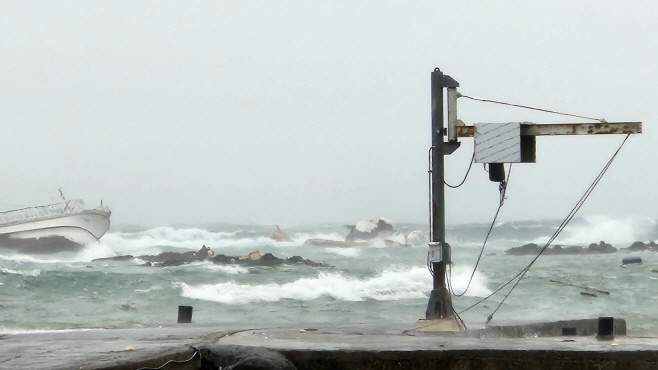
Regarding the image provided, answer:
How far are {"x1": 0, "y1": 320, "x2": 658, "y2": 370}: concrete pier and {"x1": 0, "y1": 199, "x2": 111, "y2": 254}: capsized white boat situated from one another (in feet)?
152

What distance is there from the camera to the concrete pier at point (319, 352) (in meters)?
6.43

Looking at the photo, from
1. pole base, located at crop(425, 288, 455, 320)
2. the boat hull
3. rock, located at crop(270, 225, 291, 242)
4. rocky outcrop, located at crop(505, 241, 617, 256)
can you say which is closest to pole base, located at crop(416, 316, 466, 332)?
pole base, located at crop(425, 288, 455, 320)

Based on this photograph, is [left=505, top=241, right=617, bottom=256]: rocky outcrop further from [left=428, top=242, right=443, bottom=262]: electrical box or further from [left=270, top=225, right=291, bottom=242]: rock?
[left=428, top=242, right=443, bottom=262]: electrical box

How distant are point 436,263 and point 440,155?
5.07 ft

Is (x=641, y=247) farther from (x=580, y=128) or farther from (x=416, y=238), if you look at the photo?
(x=580, y=128)

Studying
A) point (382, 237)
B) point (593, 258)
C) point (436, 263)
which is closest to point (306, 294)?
point (436, 263)

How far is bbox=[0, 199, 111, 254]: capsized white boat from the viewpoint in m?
53.4

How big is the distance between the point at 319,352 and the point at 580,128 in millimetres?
5836

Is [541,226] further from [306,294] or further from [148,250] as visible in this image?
[306,294]

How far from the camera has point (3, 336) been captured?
9.02 meters

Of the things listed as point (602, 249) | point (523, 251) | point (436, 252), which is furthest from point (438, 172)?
point (602, 249)

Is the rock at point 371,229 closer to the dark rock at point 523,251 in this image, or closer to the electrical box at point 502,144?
the dark rock at point 523,251

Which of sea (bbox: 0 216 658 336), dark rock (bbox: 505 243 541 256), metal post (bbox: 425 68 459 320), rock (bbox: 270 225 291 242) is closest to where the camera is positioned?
metal post (bbox: 425 68 459 320)

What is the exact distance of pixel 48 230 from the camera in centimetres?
5353
